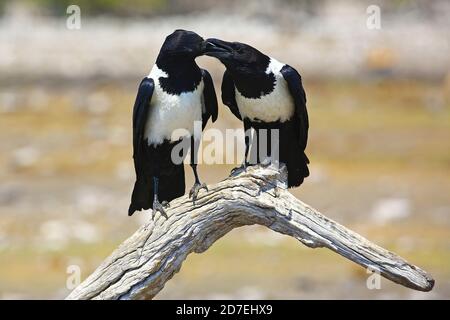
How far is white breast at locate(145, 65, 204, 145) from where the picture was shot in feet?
22.1

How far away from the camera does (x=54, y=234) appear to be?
41.9 feet

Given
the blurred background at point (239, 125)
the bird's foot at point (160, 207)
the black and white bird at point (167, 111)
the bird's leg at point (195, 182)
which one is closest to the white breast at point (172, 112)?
the black and white bird at point (167, 111)

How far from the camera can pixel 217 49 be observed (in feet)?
21.7

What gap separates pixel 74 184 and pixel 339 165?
3.70 m

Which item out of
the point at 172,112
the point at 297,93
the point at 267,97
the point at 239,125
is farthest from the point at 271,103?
the point at 239,125

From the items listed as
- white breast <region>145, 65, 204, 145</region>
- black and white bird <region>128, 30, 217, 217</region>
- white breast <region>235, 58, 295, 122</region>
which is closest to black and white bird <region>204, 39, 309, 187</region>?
white breast <region>235, 58, 295, 122</region>

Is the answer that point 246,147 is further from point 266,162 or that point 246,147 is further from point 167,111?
point 167,111

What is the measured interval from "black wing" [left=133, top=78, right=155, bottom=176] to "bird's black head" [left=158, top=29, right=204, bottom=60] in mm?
225

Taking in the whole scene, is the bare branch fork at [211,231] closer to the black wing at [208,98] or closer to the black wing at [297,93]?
the black wing at [297,93]

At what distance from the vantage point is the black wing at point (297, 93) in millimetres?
6816

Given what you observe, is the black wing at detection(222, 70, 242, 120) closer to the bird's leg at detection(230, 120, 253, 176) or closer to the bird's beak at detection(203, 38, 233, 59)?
the bird's leg at detection(230, 120, 253, 176)

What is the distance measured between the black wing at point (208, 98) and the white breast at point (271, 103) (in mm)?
170

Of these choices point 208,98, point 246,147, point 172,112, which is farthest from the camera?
point 246,147

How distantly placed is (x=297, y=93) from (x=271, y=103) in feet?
→ 0.57
